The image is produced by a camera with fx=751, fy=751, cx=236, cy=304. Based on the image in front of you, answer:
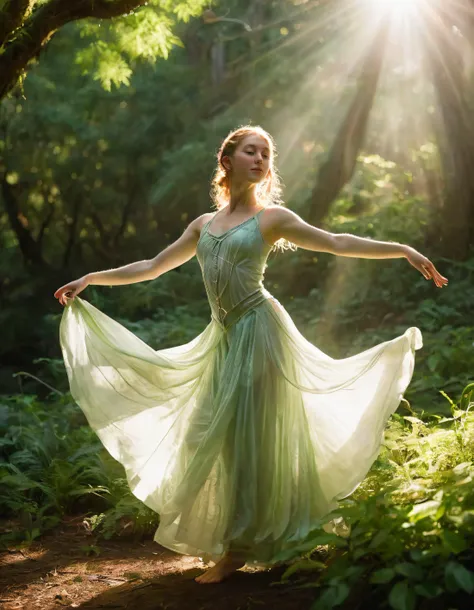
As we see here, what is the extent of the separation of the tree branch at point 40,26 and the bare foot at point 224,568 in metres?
3.61

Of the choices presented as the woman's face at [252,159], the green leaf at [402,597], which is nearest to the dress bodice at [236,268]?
the woman's face at [252,159]

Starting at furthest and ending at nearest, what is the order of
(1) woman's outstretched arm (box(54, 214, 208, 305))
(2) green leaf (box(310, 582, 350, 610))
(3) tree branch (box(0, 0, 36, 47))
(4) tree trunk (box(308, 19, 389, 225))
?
1. (4) tree trunk (box(308, 19, 389, 225))
2. (3) tree branch (box(0, 0, 36, 47))
3. (1) woman's outstretched arm (box(54, 214, 208, 305))
4. (2) green leaf (box(310, 582, 350, 610))

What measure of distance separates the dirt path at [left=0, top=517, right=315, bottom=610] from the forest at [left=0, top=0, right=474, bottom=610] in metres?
0.02

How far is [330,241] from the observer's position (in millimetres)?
4062

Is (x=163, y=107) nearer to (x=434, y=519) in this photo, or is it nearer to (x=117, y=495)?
(x=117, y=495)

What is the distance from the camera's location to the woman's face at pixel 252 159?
425cm

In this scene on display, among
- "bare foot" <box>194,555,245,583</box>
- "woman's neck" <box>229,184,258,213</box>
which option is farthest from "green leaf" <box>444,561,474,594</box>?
"woman's neck" <box>229,184,258,213</box>

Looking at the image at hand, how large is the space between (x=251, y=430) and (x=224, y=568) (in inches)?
29.2

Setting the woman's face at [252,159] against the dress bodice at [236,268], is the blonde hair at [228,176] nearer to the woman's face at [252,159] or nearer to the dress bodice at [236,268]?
the woman's face at [252,159]

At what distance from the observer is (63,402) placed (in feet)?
28.7

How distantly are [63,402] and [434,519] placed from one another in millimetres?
6272

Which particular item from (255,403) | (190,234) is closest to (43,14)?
(190,234)

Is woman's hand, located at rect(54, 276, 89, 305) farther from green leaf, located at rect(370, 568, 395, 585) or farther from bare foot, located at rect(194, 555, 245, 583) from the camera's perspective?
green leaf, located at rect(370, 568, 395, 585)

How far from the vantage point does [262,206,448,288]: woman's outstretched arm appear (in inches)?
155
